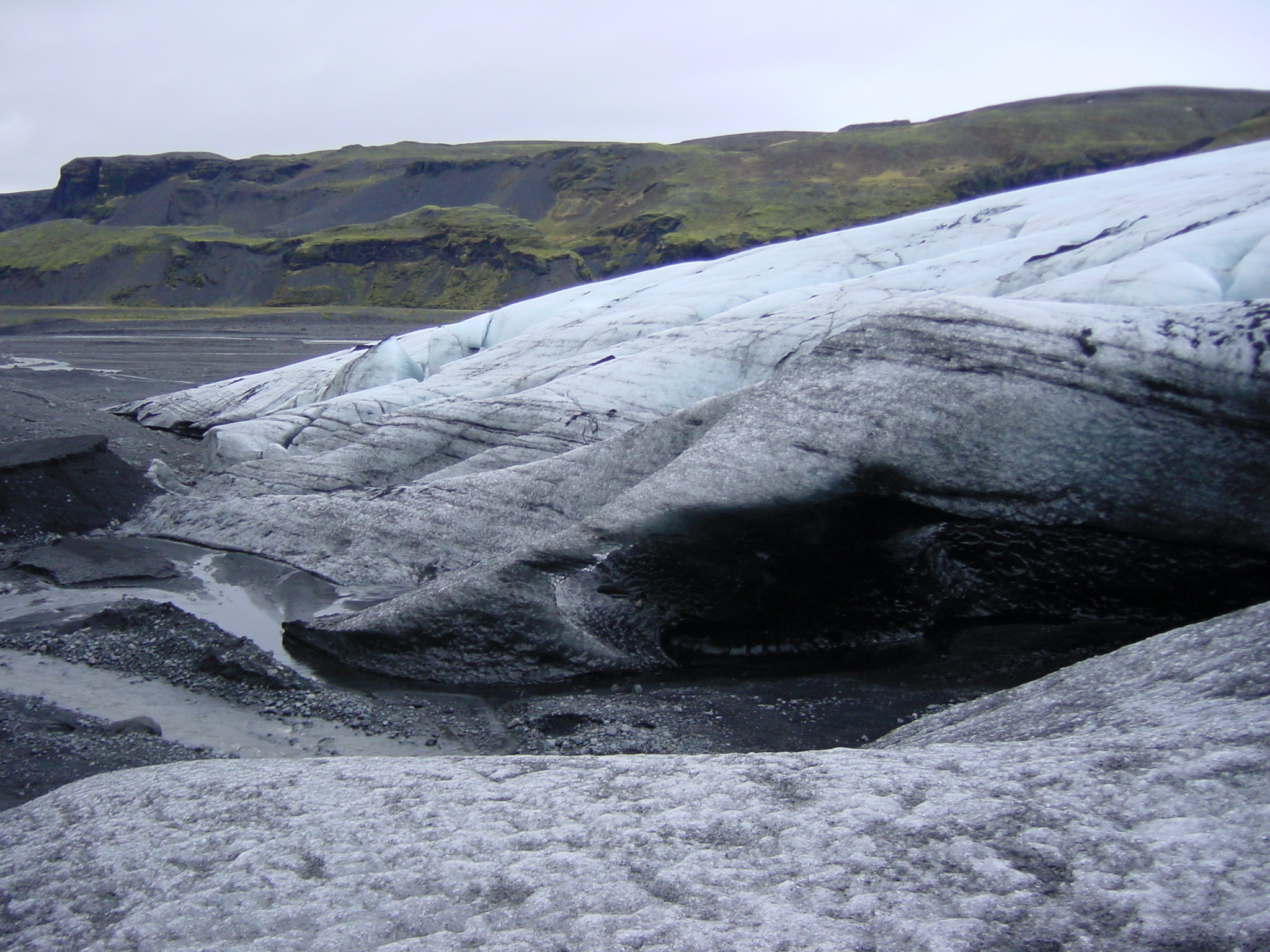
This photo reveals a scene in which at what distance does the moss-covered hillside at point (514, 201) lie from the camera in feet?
156

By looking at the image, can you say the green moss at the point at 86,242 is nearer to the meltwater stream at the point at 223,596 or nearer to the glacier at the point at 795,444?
the glacier at the point at 795,444

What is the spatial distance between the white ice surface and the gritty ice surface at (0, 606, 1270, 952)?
4.15 feet

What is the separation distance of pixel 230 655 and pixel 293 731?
938 mm

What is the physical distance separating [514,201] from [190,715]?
6874 centimetres

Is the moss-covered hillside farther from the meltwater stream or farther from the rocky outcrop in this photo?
the meltwater stream

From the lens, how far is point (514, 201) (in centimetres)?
6856

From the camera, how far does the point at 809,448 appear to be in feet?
15.4

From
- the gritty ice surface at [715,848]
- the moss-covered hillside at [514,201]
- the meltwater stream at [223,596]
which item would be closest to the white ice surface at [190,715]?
the meltwater stream at [223,596]

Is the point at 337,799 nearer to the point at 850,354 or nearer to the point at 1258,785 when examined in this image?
the point at 1258,785

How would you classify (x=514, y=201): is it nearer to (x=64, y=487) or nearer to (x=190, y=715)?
(x=64, y=487)

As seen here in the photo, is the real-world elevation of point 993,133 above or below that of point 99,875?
above

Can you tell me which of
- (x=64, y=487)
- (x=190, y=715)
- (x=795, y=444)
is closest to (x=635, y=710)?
(x=795, y=444)

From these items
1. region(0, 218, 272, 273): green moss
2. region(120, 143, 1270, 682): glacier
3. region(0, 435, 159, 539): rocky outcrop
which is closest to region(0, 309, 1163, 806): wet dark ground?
region(120, 143, 1270, 682): glacier

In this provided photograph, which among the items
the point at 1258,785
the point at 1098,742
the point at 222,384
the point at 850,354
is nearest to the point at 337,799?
the point at 1098,742
